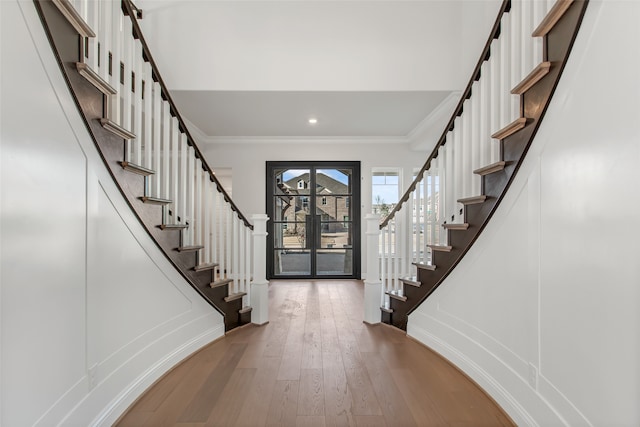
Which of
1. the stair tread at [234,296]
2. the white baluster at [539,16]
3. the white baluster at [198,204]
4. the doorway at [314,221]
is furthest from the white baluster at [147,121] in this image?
the doorway at [314,221]

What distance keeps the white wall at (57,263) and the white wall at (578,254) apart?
200 centimetres

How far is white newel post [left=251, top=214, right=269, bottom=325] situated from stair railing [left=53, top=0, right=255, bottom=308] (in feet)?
0.26

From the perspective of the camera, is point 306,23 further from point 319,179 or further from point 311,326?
point 311,326

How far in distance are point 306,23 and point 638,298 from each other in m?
3.49

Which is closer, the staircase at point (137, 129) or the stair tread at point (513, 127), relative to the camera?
the staircase at point (137, 129)

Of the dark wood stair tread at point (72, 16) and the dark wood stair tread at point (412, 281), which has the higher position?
the dark wood stair tread at point (72, 16)

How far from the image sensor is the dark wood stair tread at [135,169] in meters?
1.67

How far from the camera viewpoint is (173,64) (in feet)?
10.9

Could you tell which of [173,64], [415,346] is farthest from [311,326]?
[173,64]

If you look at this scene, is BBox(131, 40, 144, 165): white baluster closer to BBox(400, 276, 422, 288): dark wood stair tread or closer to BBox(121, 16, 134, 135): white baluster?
BBox(121, 16, 134, 135): white baluster

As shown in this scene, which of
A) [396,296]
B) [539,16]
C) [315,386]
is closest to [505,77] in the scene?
[539,16]

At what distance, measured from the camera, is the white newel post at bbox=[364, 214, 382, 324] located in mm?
3096

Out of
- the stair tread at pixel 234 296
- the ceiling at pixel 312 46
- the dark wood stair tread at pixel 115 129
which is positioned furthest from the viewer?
the ceiling at pixel 312 46

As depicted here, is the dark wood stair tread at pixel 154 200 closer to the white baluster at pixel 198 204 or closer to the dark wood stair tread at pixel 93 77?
the white baluster at pixel 198 204
